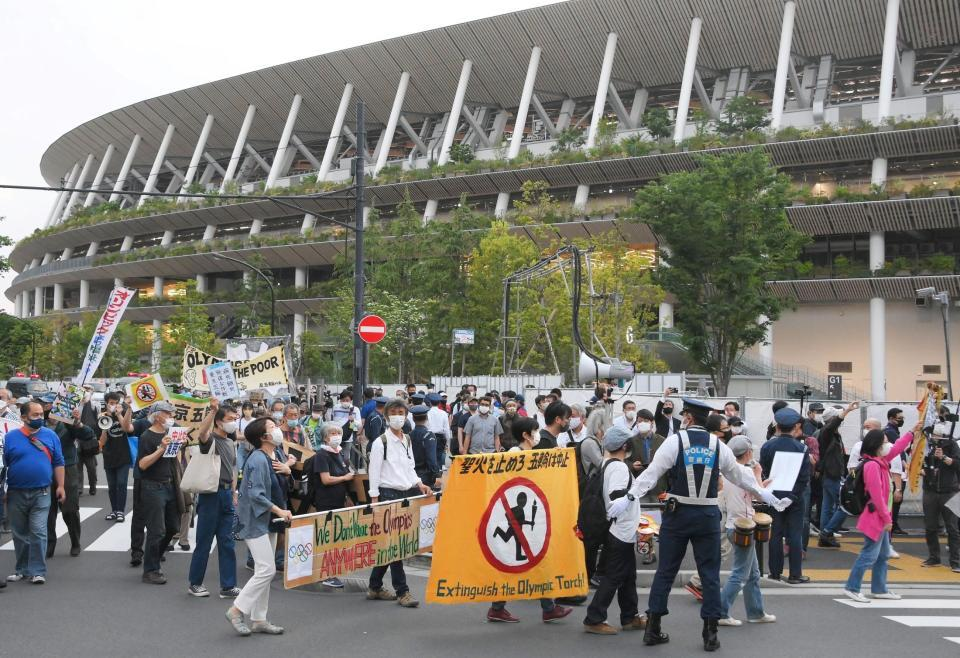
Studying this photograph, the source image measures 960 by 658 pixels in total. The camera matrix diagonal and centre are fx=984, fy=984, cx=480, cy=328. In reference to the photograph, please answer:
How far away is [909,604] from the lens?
991 cm

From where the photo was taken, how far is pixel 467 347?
44406 millimetres

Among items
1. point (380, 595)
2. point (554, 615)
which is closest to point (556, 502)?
point (554, 615)

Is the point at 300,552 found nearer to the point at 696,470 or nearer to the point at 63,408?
the point at 696,470

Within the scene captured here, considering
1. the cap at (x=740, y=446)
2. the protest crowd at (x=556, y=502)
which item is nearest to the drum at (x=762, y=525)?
the protest crowd at (x=556, y=502)

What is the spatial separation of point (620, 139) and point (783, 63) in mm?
9969

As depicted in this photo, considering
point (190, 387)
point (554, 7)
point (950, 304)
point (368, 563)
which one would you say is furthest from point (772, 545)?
point (554, 7)

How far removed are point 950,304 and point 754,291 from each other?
62.8 feet

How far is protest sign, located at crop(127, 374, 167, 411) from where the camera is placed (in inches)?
533

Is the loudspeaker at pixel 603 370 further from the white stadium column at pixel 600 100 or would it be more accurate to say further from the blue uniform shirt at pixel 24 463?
the white stadium column at pixel 600 100

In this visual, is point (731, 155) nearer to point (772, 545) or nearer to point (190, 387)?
point (190, 387)

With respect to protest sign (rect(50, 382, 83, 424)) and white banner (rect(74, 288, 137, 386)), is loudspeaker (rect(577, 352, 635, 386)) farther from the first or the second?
protest sign (rect(50, 382, 83, 424))

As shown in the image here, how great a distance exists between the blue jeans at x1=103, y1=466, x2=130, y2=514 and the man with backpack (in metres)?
8.77

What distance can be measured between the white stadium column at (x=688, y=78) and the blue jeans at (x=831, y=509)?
122 feet

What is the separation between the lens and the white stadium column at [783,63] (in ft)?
152
